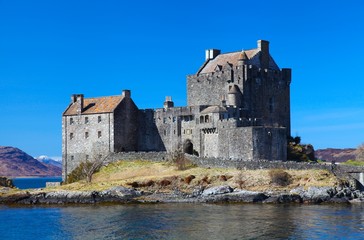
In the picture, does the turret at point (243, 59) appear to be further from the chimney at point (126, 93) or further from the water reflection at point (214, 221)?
the water reflection at point (214, 221)

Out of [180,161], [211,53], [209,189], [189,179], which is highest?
[211,53]

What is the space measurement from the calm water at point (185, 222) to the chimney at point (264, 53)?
26891 millimetres

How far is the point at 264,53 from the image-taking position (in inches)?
3381

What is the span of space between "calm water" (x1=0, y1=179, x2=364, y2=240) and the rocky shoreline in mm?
2631

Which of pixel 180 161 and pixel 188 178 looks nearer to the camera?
pixel 188 178

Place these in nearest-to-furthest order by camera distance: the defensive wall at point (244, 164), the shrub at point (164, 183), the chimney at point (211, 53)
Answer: the defensive wall at point (244, 164) → the shrub at point (164, 183) → the chimney at point (211, 53)

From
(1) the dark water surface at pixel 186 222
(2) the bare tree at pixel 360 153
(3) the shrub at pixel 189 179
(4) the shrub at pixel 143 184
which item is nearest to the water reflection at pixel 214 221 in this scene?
(1) the dark water surface at pixel 186 222

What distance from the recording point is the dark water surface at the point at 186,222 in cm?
4766

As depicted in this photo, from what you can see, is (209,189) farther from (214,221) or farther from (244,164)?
(214,221)

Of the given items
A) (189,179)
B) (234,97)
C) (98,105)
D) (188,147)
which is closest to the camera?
(189,179)

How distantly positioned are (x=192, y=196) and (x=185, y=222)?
15771 millimetres

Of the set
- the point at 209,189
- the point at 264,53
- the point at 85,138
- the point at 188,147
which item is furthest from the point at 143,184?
the point at 264,53

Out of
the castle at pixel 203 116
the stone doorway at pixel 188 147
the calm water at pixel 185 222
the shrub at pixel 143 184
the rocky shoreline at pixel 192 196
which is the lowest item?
the calm water at pixel 185 222

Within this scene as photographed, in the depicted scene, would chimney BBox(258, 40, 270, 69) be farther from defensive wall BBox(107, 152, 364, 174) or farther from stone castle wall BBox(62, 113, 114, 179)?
stone castle wall BBox(62, 113, 114, 179)
